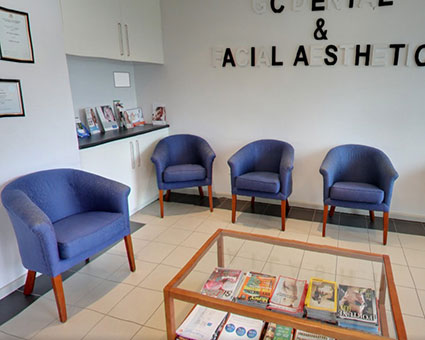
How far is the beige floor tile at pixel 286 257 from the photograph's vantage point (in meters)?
2.53

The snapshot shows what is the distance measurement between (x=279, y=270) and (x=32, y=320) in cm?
167

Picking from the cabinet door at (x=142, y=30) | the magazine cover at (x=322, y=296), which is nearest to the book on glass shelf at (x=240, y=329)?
the magazine cover at (x=322, y=296)

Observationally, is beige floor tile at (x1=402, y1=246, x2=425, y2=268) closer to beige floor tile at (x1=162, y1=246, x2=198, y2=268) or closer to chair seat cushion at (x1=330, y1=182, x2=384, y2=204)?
chair seat cushion at (x1=330, y1=182, x2=384, y2=204)

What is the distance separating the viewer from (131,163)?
3490 millimetres

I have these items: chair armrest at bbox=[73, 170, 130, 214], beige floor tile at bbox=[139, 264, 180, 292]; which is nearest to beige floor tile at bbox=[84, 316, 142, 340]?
beige floor tile at bbox=[139, 264, 180, 292]

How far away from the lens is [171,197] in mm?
4109

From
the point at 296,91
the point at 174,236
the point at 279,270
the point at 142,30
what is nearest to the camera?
the point at 279,270

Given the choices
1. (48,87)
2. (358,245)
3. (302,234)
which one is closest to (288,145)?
(302,234)

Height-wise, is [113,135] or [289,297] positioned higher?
A: [113,135]

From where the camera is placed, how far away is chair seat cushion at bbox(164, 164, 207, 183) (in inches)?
134

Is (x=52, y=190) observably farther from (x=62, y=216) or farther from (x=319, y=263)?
(x=319, y=263)

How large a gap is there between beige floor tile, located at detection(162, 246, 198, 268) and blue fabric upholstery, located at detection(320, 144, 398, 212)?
132 centimetres

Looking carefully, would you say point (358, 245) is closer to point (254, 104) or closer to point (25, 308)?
point (254, 104)

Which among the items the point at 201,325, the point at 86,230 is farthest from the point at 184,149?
the point at 201,325
